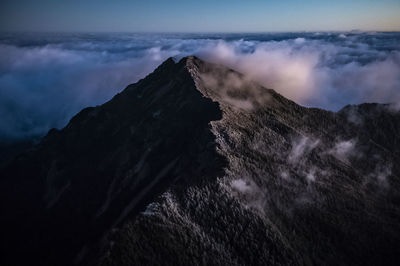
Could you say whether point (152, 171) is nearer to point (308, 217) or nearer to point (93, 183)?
point (93, 183)

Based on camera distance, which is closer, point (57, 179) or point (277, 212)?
point (277, 212)

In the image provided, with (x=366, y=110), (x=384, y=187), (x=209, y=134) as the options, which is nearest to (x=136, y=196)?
(x=209, y=134)

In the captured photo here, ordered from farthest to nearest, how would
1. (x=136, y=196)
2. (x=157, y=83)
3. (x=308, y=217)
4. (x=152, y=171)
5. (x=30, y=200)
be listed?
(x=157, y=83), (x=30, y=200), (x=152, y=171), (x=136, y=196), (x=308, y=217)

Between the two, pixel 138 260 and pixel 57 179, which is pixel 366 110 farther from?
pixel 57 179

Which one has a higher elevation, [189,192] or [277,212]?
[189,192]

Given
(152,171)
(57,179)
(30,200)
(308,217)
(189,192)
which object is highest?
(189,192)

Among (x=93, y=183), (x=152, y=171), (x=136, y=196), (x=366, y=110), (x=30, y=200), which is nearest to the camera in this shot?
(x=136, y=196)
